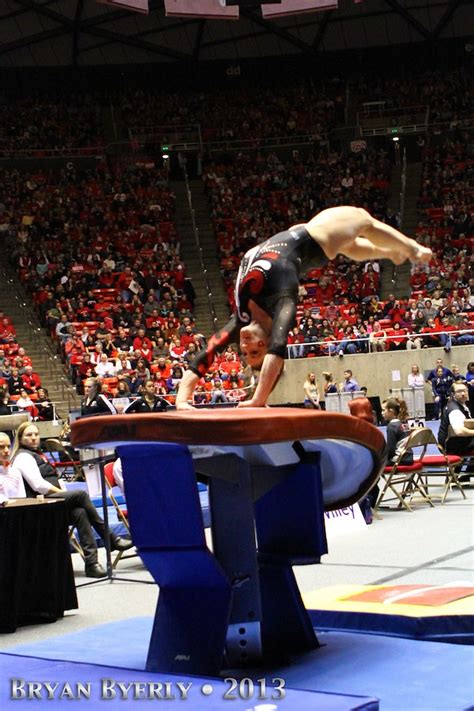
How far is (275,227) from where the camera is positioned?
27344 mm

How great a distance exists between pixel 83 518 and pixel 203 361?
11.7ft

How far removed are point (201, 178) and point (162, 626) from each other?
27.2 m

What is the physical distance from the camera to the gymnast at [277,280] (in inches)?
176

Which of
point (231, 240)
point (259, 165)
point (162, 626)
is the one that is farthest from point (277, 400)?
point (162, 626)

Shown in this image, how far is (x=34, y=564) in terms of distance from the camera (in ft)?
21.5

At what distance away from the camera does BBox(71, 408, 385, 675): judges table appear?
3574 millimetres

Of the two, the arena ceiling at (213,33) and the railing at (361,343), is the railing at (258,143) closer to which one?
the arena ceiling at (213,33)

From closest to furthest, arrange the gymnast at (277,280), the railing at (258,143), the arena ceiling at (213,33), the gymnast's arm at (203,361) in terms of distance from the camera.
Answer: the gymnast at (277,280), the gymnast's arm at (203,361), the arena ceiling at (213,33), the railing at (258,143)

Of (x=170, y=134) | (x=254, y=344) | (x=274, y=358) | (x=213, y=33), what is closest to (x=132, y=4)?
(x=213, y=33)

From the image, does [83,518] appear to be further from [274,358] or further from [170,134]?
[170,134]

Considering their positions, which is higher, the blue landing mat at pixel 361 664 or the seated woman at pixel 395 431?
the blue landing mat at pixel 361 664

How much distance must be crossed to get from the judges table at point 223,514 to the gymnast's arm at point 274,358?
0.33m

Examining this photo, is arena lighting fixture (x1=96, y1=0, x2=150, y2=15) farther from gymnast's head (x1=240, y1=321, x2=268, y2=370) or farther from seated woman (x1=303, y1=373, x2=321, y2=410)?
gymnast's head (x1=240, y1=321, x2=268, y2=370)

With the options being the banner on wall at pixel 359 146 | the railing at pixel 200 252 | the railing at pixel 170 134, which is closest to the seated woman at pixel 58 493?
the railing at pixel 200 252
